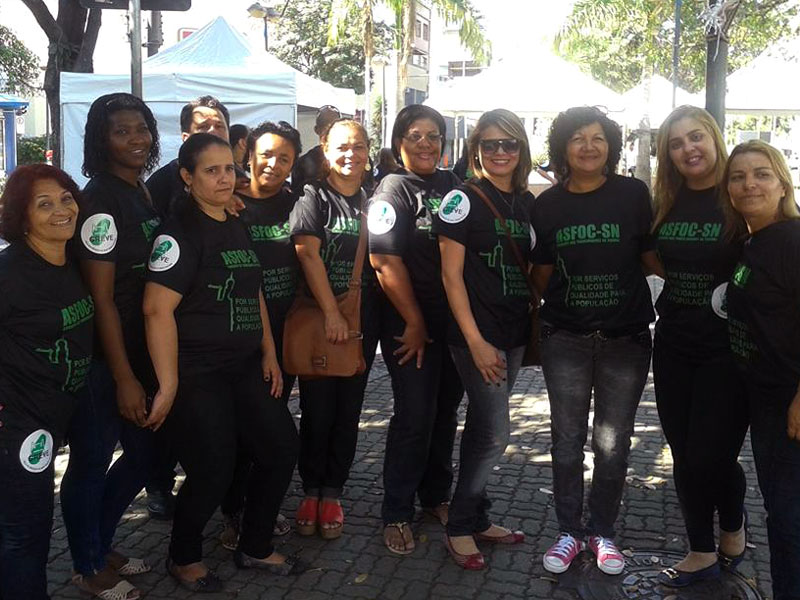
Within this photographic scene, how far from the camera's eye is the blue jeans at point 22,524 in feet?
9.36

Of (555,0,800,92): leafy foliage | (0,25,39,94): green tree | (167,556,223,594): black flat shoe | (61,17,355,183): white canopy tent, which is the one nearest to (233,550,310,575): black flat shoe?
(167,556,223,594): black flat shoe

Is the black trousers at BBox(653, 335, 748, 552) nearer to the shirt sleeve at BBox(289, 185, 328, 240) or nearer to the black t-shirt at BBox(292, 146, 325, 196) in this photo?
the shirt sleeve at BBox(289, 185, 328, 240)

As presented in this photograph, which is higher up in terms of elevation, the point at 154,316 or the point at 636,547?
the point at 154,316

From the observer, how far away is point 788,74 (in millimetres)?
17875

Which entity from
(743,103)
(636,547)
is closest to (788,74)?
(743,103)

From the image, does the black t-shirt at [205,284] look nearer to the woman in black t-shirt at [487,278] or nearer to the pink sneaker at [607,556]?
the woman in black t-shirt at [487,278]

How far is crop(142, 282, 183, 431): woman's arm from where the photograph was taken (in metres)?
3.24

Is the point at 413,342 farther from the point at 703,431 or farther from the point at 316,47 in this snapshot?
the point at 316,47

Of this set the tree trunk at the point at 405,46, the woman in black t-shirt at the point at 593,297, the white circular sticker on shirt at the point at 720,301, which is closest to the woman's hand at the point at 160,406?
the woman in black t-shirt at the point at 593,297

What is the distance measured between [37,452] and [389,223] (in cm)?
171

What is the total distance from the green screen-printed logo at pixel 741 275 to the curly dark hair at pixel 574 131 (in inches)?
31.0

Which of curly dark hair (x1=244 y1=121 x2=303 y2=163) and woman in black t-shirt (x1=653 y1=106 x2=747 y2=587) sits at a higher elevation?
curly dark hair (x1=244 y1=121 x2=303 y2=163)

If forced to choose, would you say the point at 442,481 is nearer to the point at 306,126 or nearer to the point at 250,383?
the point at 250,383

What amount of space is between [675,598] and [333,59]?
44.7 metres
